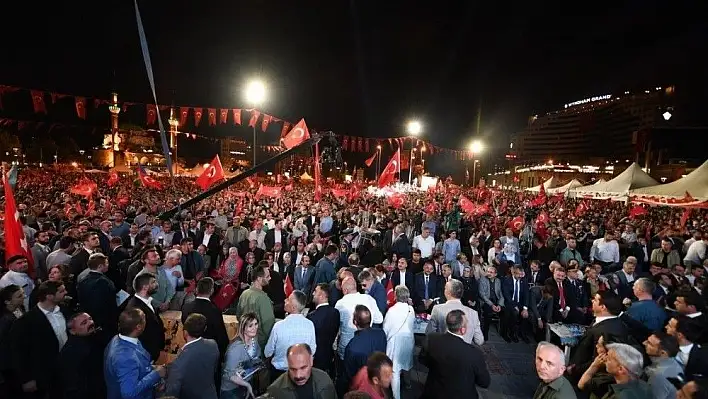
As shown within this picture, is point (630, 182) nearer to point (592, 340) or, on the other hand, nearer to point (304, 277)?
point (304, 277)

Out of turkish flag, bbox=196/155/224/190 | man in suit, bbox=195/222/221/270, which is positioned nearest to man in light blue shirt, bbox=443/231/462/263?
man in suit, bbox=195/222/221/270

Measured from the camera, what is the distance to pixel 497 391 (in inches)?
235

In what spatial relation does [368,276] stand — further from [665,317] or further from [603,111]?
[603,111]

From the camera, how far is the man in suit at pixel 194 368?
3.46 meters

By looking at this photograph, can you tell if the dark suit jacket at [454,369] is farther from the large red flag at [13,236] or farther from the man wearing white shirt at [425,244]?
the man wearing white shirt at [425,244]

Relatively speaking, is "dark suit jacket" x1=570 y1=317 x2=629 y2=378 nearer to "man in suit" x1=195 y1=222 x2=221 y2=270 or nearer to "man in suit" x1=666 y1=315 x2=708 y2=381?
"man in suit" x1=666 y1=315 x2=708 y2=381

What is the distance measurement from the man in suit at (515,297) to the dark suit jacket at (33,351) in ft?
23.9

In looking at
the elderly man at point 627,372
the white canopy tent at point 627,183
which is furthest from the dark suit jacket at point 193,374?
the white canopy tent at point 627,183

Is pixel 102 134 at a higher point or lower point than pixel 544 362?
higher

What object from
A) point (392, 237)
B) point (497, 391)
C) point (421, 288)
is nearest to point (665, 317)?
point (497, 391)

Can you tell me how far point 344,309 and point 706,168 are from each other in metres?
21.4

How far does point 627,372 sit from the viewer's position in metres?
3.31

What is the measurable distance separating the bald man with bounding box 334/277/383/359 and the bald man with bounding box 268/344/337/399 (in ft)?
5.85

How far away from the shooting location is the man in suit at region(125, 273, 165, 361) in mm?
4484
